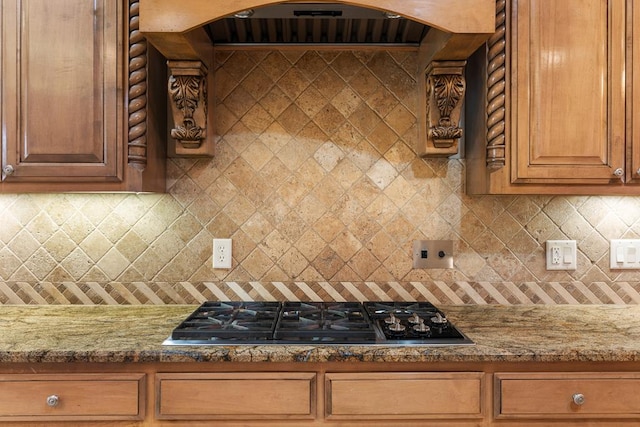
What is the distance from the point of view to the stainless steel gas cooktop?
1.33 meters

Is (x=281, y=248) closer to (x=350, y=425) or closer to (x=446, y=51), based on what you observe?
(x=350, y=425)

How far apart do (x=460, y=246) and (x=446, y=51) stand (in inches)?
Result: 30.0

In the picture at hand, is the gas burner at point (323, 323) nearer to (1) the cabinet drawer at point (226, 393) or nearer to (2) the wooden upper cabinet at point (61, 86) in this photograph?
(1) the cabinet drawer at point (226, 393)

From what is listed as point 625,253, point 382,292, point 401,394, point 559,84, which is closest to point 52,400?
point 401,394

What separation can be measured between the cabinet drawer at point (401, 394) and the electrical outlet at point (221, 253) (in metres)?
0.76

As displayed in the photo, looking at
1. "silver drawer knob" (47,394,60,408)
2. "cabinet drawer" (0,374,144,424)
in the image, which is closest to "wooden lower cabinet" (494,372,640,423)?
"cabinet drawer" (0,374,144,424)

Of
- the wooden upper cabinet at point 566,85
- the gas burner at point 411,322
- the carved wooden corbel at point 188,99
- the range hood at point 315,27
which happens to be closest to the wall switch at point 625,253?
the wooden upper cabinet at point 566,85

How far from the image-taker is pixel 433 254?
188 cm

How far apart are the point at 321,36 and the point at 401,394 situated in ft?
4.32

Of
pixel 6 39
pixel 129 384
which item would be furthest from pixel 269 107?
pixel 129 384

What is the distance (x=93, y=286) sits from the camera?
1863 millimetres

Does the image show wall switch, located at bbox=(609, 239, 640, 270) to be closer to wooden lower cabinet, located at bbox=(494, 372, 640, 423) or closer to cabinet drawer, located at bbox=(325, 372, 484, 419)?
wooden lower cabinet, located at bbox=(494, 372, 640, 423)

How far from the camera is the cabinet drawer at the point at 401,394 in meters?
1.27

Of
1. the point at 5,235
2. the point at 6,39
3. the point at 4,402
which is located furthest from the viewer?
the point at 5,235
